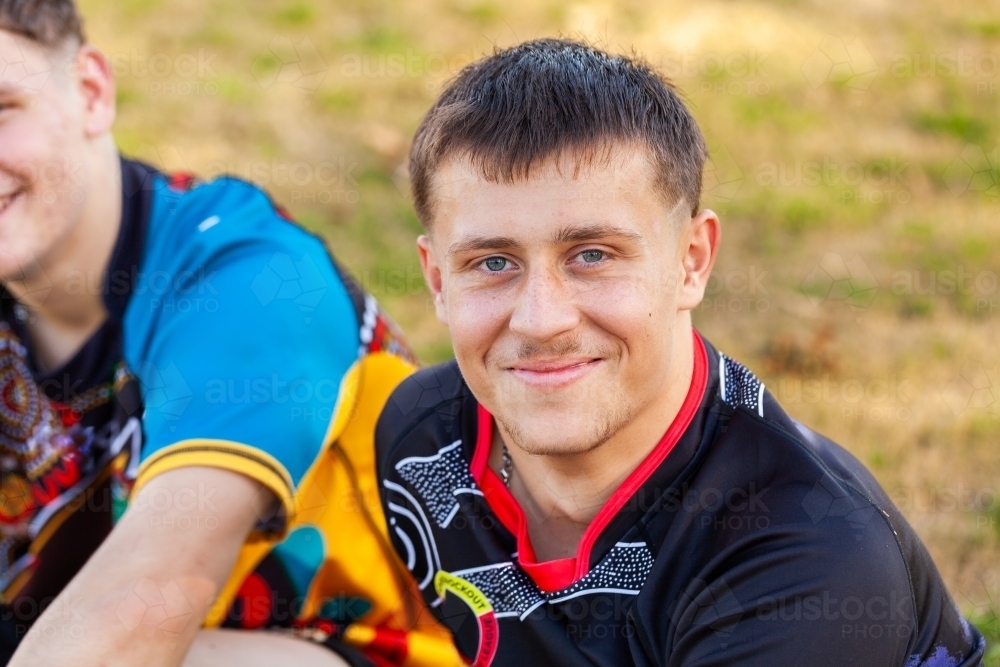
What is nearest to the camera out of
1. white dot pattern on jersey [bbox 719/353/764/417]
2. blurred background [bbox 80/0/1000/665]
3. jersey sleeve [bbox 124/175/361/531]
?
white dot pattern on jersey [bbox 719/353/764/417]

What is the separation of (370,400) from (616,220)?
916mm

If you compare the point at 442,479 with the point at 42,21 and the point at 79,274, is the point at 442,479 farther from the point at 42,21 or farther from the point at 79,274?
the point at 42,21

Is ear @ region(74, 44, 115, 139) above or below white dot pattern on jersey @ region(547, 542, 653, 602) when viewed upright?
above

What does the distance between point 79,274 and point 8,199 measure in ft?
0.74

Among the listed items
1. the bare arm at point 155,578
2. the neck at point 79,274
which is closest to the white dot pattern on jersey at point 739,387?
the bare arm at point 155,578

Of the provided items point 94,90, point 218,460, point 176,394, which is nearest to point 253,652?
point 218,460

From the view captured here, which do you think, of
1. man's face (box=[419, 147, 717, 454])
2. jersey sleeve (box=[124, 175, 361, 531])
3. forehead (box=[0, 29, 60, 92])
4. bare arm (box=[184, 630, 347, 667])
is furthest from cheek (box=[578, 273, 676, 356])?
forehead (box=[0, 29, 60, 92])

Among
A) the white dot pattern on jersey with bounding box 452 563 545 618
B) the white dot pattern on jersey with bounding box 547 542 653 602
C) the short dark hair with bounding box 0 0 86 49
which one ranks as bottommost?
the white dot pattern on jersey with bounding box 452 563 545 618

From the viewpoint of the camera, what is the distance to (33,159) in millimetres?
2355

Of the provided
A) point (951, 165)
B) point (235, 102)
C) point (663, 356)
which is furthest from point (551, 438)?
point (235, 102)

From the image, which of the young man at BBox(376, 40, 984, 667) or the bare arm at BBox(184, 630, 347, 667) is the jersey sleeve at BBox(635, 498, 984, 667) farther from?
the bare arm at BBox(184, 630, 347, 667)

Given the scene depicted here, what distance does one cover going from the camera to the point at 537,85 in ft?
6.13

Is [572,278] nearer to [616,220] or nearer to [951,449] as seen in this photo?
[616,220]

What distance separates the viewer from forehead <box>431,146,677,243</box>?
1.75 m
